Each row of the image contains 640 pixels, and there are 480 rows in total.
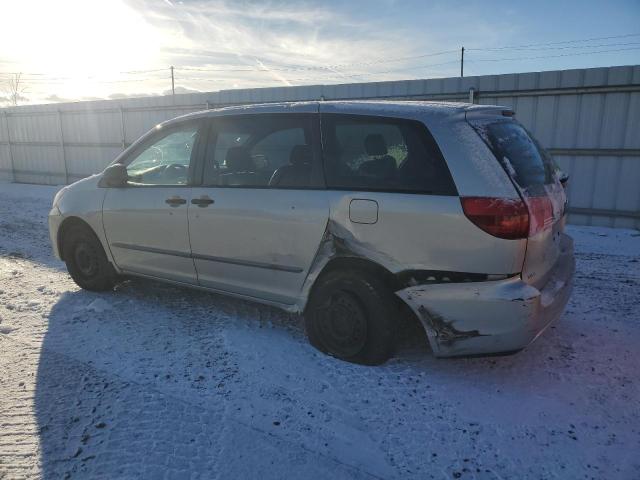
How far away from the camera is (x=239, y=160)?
3752mm

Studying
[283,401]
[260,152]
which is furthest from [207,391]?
[260,152]

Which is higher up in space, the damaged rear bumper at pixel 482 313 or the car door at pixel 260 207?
the car door at pixel 260 207

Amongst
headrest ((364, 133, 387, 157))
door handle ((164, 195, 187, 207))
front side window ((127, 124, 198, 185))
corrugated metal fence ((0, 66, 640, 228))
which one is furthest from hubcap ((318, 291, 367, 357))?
corrugated metal fence ((0, 66, 640, 228))

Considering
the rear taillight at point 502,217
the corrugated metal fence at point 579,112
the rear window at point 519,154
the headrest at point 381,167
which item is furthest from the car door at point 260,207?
the corrugated metal fence at point 579,112

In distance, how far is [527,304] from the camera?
9.00ft

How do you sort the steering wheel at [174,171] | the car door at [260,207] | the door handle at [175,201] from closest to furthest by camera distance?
1. the car door at [260,207]
2. the door handle at [175,201]
3. the steering wheel at [174,171]

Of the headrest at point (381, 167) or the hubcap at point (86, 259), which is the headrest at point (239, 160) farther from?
the hubcap at point (86, 259)

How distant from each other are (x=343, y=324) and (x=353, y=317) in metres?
0.11

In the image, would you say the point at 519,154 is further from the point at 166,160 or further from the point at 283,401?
the point at 166,160

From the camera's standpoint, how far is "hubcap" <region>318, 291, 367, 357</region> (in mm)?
3219

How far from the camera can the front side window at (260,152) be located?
3441 millimetres

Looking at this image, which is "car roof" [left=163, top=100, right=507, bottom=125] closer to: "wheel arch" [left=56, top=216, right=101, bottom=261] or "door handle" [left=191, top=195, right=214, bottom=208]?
"door handle" [left=191, top=195, right=214, bottom=208]

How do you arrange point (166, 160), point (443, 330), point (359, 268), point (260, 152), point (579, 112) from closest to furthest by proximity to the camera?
point (443, 330) < point (359, 268) < point (260, 152) < point (166, 160) < point (579, 112)

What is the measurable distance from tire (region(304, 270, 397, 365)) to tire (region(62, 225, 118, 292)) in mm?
2360
